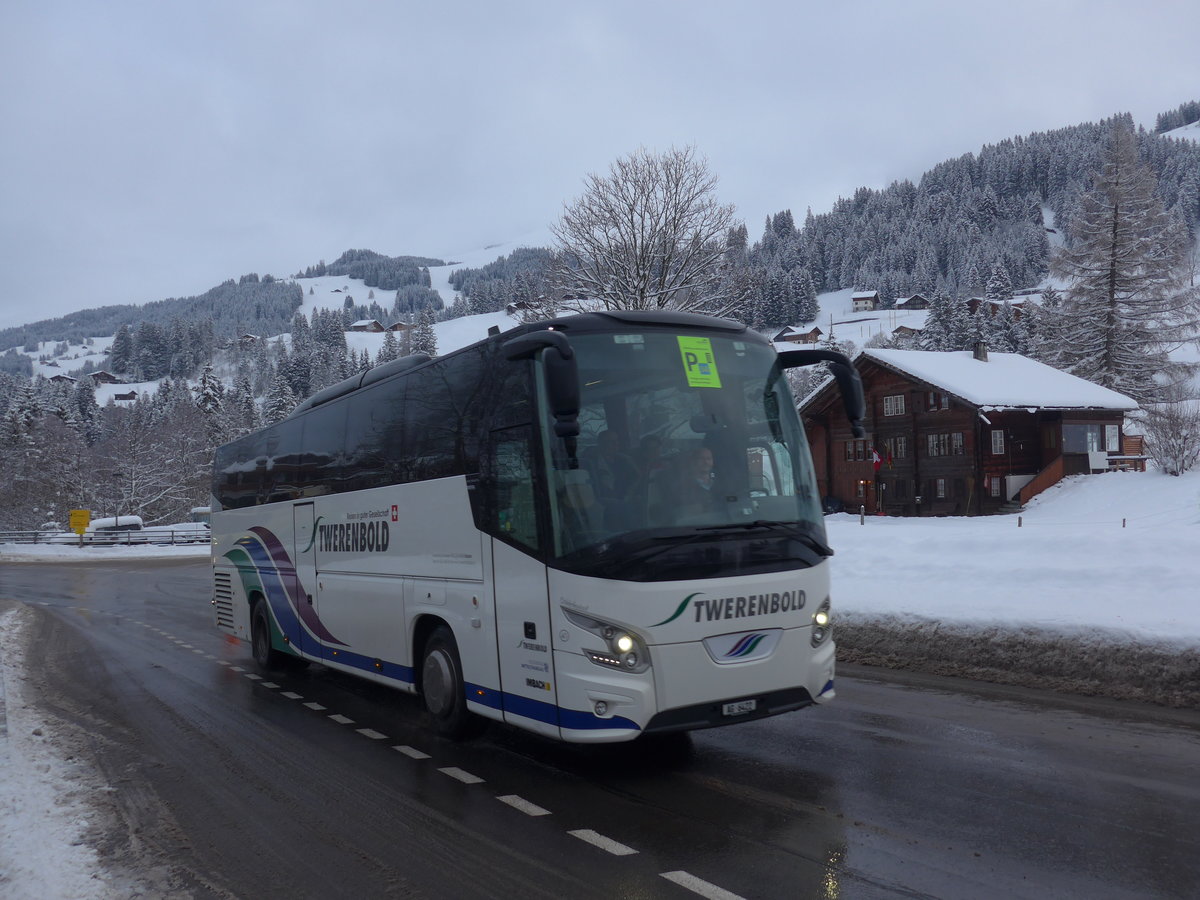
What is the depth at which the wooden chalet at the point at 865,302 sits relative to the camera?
170625 mm

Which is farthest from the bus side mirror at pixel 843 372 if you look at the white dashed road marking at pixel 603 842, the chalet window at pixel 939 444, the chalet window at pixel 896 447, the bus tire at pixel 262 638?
the chalet window at pixel 896 447

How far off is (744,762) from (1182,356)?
4114 inches

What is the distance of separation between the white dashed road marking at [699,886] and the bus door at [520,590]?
71.2 inches

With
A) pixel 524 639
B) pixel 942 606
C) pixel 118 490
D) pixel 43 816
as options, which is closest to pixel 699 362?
pixel 524 639

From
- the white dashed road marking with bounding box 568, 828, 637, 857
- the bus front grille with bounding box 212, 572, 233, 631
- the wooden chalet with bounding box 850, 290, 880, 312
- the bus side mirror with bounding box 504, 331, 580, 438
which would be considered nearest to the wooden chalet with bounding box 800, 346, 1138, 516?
the bus front grille with bounding box 212, 572, 233, 631

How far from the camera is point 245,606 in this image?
13.6 m

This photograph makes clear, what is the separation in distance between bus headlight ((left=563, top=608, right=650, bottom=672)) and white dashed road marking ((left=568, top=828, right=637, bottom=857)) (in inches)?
41.3

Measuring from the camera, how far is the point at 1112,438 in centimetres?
4322

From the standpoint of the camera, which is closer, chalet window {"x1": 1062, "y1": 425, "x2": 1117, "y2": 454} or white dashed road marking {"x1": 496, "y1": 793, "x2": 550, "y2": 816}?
white dashed road marking {"x1": 496, "y1": 793, "x2": 550, "y2": 816}

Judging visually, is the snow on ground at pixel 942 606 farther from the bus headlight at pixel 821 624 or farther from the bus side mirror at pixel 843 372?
the bus side mirror at pixel 843 372

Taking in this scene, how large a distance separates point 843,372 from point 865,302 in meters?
173

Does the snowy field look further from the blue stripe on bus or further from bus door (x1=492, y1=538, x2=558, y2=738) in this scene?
bus door (x1=492, y1=538, x2=558, y2=738)

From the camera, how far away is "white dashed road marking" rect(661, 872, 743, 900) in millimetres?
4535

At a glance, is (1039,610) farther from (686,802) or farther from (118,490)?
(118,490)
